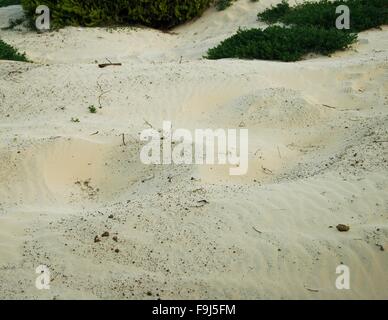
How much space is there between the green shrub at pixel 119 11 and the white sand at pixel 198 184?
3.59 metres

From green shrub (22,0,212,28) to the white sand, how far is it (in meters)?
3.59

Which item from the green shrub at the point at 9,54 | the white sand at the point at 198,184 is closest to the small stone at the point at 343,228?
the white sand at the point at 198,184

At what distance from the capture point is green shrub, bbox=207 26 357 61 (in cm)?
930

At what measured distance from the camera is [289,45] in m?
9.32

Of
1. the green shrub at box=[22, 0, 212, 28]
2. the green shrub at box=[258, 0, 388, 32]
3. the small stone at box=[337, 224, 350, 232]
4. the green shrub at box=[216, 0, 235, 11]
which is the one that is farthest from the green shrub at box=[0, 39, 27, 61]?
the small stone at box=[337, 224, 350, 232]

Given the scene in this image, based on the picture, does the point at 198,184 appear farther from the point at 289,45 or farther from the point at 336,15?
the point at 336,15

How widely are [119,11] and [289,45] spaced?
508 centimetres

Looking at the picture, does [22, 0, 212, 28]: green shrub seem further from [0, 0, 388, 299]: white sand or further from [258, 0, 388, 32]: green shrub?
[0, 0, 388, 299]: white sand

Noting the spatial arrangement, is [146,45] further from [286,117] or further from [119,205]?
[119,205]

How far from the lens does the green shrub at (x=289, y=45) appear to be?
9.30m

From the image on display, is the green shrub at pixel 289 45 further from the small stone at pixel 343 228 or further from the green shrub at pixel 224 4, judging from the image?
the small stone at pixel 343 228

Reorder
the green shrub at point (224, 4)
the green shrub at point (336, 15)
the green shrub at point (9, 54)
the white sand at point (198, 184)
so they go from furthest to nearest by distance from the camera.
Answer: the green shrub at point (224, 4)
the green shrub at point (336, 15)
the green shrub at point (9, 54)
the white sand at point (198, 184)

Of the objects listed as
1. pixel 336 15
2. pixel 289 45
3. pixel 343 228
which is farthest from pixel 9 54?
pixel 343 228
